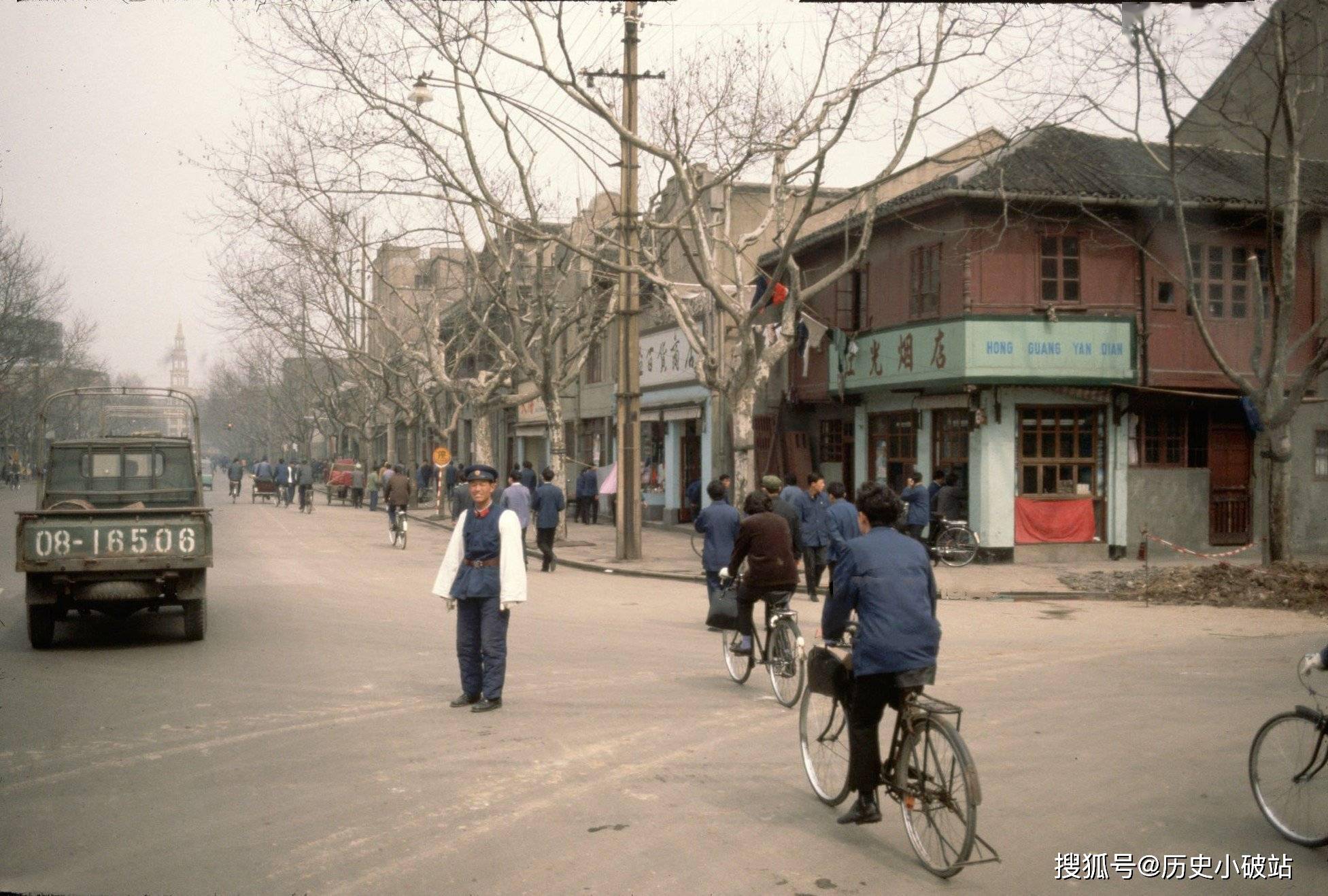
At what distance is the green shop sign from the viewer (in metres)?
22.7

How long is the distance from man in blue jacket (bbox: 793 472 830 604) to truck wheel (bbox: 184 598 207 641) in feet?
25.7

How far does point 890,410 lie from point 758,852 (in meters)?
20.7

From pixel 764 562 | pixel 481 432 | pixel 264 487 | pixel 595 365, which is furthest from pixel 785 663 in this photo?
pixel 264 487

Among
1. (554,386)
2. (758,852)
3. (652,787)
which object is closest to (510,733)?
(652,787)

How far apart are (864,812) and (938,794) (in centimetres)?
73

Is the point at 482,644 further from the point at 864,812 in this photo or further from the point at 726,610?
the point at 864,812

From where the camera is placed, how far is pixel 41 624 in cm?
1244

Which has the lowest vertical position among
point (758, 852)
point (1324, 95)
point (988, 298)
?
point (758, 852)

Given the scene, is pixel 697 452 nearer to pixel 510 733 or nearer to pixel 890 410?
pixel 890 410

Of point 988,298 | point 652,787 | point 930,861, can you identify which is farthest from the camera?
point 988,298

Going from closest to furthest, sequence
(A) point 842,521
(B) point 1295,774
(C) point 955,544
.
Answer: (B) point 1295,774
(A) point 842,521
(C) point 955,544

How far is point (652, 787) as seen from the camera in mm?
6988

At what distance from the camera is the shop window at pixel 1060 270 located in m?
23.5

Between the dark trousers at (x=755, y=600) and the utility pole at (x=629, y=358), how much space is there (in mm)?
12420
